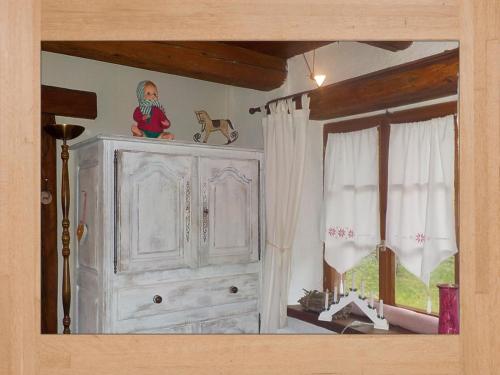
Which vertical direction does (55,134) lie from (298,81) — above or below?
below

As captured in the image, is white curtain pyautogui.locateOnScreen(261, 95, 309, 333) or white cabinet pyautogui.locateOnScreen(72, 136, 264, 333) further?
white curtain pyautogui.locateOnScreen(261, 95, 309, 333)

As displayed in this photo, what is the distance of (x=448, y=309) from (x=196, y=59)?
0.91 metres

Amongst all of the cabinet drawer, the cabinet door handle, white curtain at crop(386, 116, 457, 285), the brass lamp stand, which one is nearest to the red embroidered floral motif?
white curtain at crop(386, 116, 457, 285)

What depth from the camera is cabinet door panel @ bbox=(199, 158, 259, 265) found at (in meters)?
1.13

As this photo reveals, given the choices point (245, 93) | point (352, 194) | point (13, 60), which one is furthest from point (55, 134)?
point (352, 194)

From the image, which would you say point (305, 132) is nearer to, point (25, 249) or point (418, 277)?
point (418, 277)

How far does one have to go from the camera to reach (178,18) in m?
1.11

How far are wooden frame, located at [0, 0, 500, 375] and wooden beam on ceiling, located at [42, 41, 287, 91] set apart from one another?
0.03 meters

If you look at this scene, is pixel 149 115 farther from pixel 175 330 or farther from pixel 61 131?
pixel 175 330

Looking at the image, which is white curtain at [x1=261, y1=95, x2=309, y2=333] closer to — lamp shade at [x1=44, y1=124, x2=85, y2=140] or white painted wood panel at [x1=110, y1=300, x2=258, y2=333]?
white painted wood panel at [x1=110, y1=300, x2=258, y2=333]

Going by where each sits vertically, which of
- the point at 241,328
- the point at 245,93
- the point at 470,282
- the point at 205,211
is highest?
the point at 245,93

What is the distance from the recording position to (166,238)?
3.59 ft

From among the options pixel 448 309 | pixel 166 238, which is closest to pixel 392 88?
pixel 448 309

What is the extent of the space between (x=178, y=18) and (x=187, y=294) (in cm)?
71
